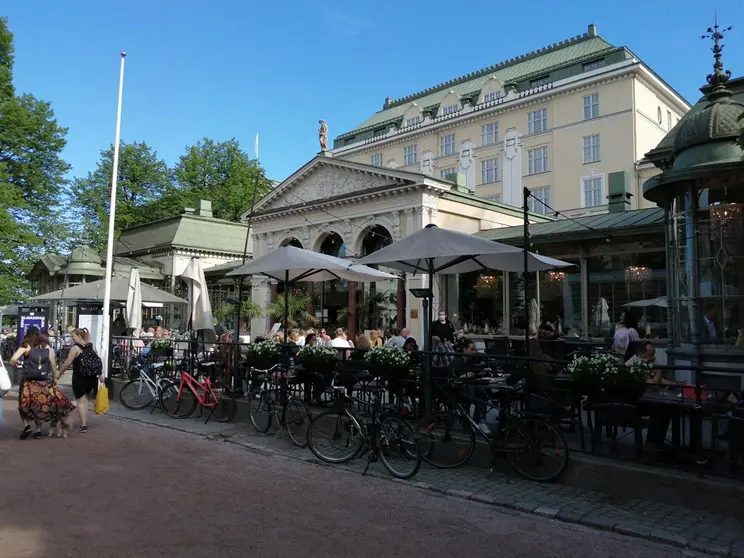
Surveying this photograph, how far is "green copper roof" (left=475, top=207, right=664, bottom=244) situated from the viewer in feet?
59.5

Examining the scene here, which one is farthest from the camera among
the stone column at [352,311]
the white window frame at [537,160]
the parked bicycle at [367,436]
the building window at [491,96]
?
the building window at [491,96]

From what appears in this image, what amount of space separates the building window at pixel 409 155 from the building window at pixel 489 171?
781 cm

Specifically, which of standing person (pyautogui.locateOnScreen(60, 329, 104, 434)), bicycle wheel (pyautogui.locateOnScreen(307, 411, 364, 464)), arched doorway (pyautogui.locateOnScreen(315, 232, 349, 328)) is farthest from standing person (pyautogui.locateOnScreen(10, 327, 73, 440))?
arched doorway (pyautogui.locateOnScreen(315, 232, 349, 328))

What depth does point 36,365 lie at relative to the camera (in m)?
9.11

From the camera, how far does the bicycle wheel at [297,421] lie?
28.1 ft

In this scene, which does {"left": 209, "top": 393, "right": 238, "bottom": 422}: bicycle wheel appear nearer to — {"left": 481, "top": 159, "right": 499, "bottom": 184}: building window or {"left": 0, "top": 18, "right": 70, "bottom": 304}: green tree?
{"left": 0, "top": 18, "right": 70, "bottom": 304}: green tree

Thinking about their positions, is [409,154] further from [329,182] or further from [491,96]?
[329,182]


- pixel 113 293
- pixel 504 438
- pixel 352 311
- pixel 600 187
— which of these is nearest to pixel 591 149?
pixel 600 187

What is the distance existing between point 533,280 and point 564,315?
195cm

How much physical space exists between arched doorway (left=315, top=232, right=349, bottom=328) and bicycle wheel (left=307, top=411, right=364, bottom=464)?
2156 centimetres

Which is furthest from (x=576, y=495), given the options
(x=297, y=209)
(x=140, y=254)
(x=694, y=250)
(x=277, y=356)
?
(x=140, y=254)

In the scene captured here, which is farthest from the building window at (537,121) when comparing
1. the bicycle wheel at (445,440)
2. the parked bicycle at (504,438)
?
the bicycle wheel at (445,440)

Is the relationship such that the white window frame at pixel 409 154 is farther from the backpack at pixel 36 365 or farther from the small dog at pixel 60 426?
the small dog at pixel 60 426

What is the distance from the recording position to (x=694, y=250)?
8891 millimetres
